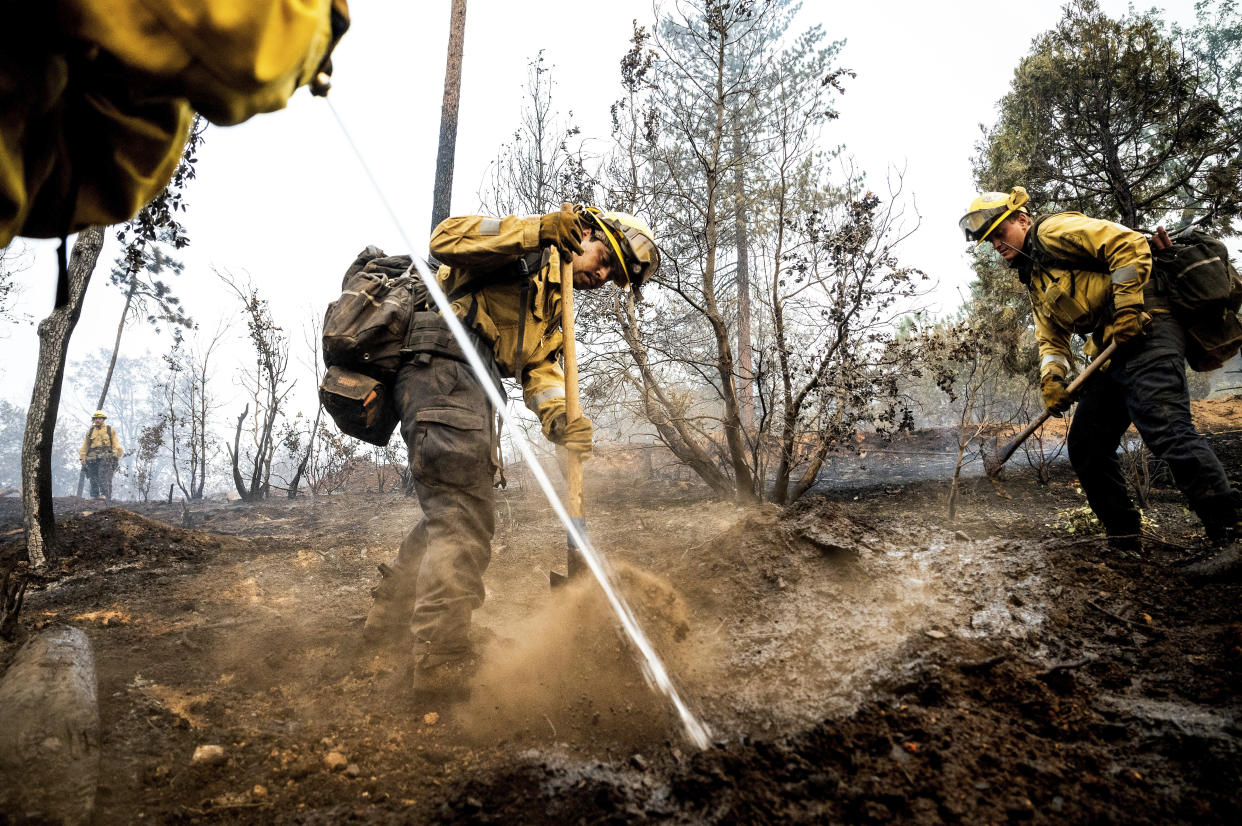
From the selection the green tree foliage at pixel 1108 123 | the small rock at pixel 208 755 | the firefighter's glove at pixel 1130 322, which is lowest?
the small rock at pixel 208 755

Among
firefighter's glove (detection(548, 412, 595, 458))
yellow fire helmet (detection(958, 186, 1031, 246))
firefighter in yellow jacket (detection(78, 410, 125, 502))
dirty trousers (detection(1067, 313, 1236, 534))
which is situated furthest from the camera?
firefighter in yellow jacket (detection(78, 410, 125, 502))

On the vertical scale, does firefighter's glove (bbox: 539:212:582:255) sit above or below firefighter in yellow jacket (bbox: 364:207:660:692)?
above

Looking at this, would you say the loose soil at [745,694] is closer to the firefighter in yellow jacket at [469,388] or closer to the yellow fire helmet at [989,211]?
the firefighter in yellow jacket at [469,388]

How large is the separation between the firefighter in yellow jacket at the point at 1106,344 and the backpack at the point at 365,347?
3614 millimetres

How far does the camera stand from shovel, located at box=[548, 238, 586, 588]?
2877 mm

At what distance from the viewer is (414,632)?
90.9 inches

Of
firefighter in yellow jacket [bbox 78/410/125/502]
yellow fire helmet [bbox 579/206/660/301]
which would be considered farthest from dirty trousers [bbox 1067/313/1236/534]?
firefighter in yellow jacket [bbox 78/410/125/502]

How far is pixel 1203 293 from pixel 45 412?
7871mm

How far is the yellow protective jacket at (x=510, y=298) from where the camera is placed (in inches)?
105

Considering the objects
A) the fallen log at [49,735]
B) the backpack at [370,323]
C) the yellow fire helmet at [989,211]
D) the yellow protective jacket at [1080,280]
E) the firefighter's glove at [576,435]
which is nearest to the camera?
the fallen log at [49,735]

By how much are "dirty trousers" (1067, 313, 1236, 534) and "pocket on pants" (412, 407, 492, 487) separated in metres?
3.32

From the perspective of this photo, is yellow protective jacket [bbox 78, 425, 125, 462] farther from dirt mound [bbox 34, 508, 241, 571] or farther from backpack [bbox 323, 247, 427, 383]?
backpack [bbox 323, 247, 427, 383]

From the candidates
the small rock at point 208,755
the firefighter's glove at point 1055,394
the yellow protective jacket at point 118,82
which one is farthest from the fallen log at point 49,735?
the firefighter's glove at point 1055,394

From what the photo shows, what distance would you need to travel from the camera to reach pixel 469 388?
2.69 m
